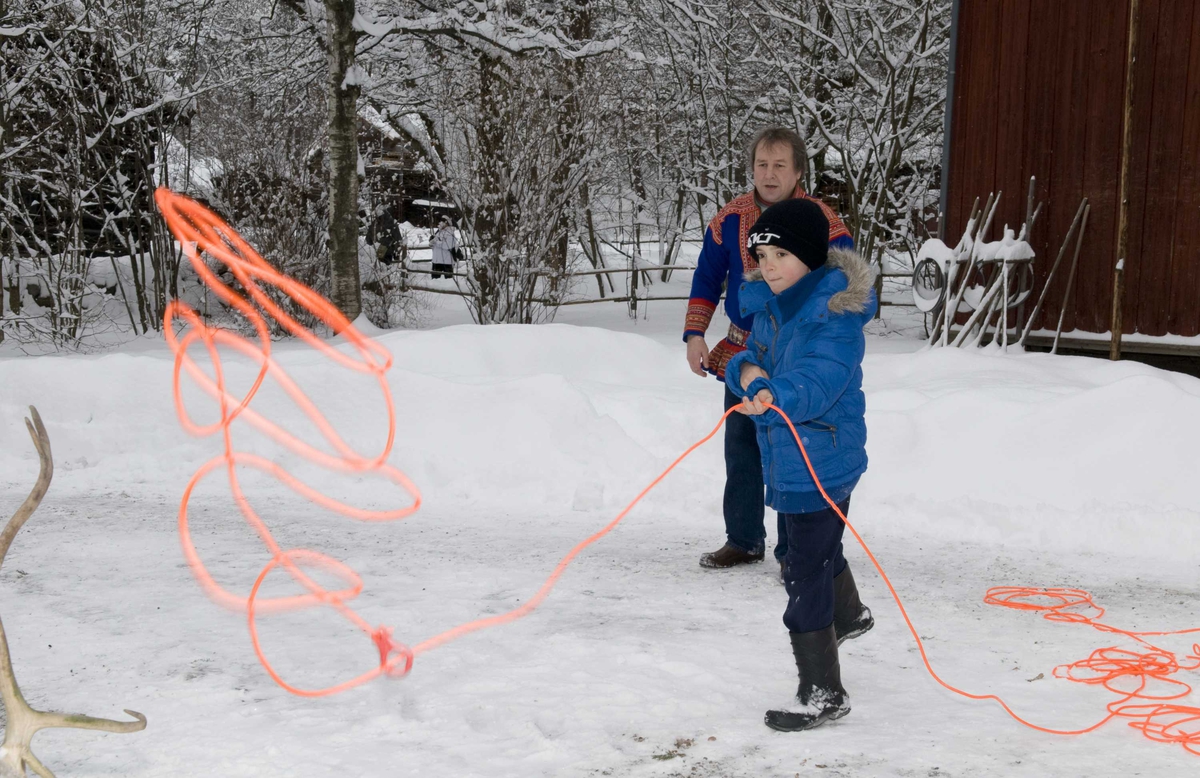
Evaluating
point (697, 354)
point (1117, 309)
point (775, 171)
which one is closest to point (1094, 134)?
point (1117, 309)

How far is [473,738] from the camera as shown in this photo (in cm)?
318

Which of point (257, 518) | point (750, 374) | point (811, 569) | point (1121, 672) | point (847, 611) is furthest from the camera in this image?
point (257, 518)

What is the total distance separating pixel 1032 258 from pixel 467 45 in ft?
23.2

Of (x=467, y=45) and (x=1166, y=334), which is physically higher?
(x=467, y=45)

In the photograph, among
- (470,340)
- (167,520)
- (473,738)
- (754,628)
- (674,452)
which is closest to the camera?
(473,738)

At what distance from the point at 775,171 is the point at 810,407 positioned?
5.42 ft

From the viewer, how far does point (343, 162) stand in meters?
12.6

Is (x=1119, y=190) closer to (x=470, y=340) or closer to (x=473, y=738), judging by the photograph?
(x=470, y=340)

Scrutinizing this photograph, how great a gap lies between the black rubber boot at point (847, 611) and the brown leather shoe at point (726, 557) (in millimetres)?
1100

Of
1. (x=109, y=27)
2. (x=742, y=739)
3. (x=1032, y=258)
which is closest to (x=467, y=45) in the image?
(x=109, y=27)

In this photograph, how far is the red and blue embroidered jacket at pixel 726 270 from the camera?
15.9ft

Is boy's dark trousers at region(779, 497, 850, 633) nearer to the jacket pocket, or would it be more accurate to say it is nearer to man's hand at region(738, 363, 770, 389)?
the jacket pocket

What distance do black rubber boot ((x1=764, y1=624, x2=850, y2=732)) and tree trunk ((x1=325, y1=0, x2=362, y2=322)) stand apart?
10.0 meters

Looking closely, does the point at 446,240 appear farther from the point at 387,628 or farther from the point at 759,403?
the point at 759,403
